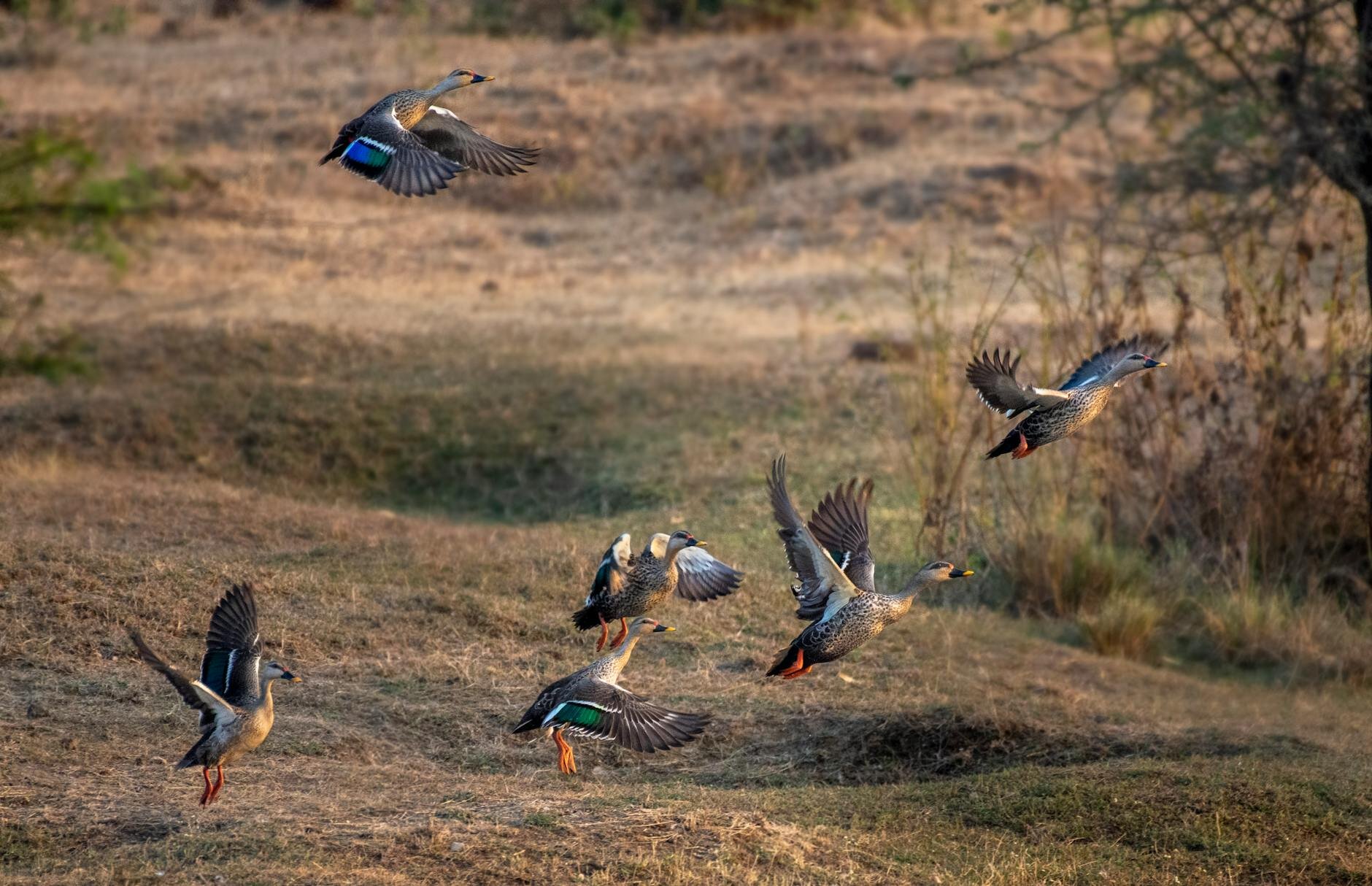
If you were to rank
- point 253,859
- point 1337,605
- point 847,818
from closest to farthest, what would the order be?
point 253,859 → point 847,818 → point 1337,605

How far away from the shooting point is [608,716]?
5.54 metres

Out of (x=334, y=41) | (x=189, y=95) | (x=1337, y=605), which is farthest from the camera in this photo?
(x=334, y=41)

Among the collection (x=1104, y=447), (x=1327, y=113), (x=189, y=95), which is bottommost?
(x=1104, y=447)

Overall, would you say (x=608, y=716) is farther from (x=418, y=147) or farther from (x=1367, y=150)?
(x=1367, y=150)

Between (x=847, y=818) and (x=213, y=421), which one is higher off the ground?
(x=213, y=421)

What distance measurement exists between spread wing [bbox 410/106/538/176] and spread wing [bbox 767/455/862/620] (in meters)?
1.49

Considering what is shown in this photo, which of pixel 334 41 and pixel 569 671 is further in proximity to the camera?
pixel 334 41

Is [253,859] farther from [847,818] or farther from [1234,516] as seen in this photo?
[1234,516]

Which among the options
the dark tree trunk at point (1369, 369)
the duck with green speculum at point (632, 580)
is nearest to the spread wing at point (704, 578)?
the duck with green speculum at point (632, 580)

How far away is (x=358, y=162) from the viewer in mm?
5578

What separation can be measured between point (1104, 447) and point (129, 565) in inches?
223

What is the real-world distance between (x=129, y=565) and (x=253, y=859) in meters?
3.33

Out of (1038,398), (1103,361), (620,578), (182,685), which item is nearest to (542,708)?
(620,578)

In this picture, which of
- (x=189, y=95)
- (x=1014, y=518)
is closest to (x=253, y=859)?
(x=1014, y=518)
